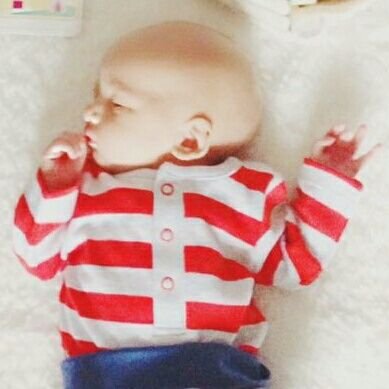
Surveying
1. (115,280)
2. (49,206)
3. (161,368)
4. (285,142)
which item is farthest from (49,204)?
(285,142)

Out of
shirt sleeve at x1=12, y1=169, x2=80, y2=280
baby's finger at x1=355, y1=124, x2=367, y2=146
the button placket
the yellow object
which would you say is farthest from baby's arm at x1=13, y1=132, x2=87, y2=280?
baby's finger at x1=355, y1=124, x2=367, y2=146

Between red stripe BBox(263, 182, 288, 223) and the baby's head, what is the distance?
8 cm

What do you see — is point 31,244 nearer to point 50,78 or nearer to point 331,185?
point 50,78

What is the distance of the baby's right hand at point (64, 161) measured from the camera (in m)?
1.31

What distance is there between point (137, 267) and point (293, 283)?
0.64 ft

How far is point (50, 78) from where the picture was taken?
57.6 inches

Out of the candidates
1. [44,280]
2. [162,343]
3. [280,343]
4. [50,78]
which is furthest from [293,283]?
[50,78]

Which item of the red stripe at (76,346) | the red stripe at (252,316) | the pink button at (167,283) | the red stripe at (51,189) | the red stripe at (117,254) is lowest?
the red stripe at (76,346)

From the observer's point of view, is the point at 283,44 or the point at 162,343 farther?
the point at 283,44

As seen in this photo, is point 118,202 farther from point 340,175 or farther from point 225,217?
point 340,175

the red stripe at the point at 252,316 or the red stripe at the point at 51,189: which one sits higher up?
the red stripe at the point at 51,189

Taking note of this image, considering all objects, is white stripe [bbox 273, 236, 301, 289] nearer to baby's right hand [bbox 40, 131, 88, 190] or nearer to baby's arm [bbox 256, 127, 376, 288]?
baby's arm [bbox 256, 127, 376, 288]

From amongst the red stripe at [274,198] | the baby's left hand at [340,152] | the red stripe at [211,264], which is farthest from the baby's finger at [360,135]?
the red stripe at [211,264]

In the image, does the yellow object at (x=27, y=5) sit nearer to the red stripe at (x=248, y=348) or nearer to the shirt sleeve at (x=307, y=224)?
the shirt sleeve at (x=307, y=224)
